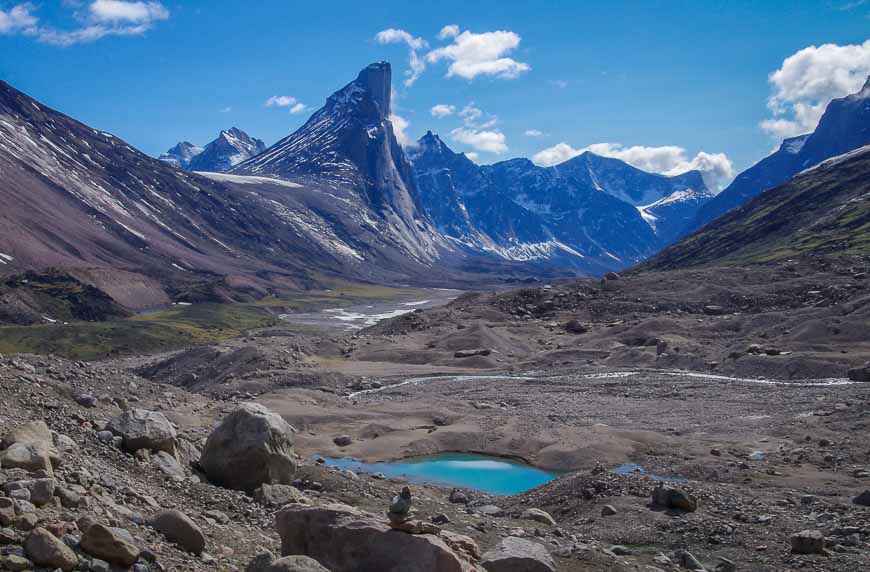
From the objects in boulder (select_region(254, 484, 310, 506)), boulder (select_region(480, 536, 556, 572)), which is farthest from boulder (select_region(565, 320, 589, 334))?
boulder (select_region(480, 536, 556, 572))

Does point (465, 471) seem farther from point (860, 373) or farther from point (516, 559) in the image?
point (860, 373)

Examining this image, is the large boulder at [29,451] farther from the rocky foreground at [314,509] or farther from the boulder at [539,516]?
the boulder at [539,516]

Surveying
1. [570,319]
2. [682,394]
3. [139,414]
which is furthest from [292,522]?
[570,319]

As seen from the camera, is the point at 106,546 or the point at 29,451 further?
the point at 29,451

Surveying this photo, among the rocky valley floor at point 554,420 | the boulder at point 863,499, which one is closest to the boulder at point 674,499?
the rocky valley floor at point 554,420

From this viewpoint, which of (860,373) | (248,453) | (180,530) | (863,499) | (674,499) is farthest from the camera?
(860,373)

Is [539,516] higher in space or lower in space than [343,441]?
higher

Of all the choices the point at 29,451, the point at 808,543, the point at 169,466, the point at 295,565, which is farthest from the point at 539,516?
the point at 29,451

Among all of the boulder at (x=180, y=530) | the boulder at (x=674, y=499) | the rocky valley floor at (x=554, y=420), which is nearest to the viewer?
the boulder at (x=180, y=530)
